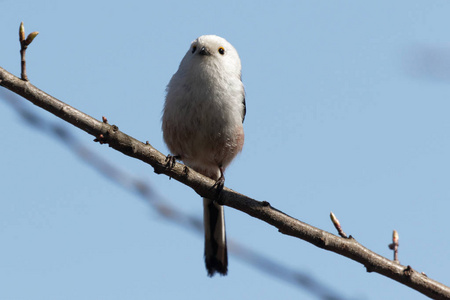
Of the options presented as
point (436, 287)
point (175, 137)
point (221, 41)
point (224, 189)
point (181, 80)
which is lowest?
point (436, 287)

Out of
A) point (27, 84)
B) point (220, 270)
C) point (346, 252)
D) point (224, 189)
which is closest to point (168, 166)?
point (224, 189)

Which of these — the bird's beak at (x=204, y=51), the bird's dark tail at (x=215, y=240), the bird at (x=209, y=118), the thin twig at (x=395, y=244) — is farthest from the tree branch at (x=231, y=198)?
the bird's beak at (x=204, y=51)

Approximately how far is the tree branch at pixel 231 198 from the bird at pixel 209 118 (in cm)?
101

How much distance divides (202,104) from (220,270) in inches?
59.3

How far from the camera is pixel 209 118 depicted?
15.8 ft

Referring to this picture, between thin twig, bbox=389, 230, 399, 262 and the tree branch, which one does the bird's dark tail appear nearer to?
the tree branch

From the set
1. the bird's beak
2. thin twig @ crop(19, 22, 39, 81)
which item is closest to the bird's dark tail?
the bird's beak

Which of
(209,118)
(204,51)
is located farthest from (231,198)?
(204,51)

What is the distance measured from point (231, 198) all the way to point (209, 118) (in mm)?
1300

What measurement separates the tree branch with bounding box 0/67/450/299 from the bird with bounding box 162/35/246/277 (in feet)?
3.31

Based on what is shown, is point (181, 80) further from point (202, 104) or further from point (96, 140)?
point (96, 140)

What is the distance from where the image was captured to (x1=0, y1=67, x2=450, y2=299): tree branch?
297 cm

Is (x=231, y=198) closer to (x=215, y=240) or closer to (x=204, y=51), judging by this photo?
(x=215, y=240)

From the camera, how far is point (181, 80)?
502 centimetres
